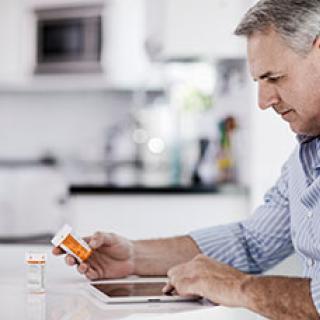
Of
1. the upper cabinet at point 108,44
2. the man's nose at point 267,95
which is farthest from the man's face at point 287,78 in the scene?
the upper cabinet at point 108,44

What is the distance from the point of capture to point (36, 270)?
150cm

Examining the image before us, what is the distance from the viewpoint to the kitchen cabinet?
316 cm

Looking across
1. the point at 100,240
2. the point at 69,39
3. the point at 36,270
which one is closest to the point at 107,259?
the point at 100,240

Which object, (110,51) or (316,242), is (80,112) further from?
(316,242)

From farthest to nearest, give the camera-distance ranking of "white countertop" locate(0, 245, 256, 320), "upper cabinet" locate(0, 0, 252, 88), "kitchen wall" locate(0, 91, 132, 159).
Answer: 1. "kitchen wall" locate(0, 91, 132, 159)
2. "upper cabinet" locate(0, 0, 252, 88)
3. "white countertop" locate(0, 245, 256, 320)

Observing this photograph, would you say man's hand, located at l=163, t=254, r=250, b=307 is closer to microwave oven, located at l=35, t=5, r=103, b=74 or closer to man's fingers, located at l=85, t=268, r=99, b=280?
man's fingers, located at l=85, t=268, r=99, b=280

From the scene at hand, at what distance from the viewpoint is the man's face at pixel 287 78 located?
60.0 inches

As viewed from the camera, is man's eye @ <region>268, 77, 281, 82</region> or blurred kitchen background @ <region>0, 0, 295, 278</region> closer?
man's eye @ <region>268, 77, 281, 82</region>

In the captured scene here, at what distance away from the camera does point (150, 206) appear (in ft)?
10.6

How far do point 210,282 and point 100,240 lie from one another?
389 mm

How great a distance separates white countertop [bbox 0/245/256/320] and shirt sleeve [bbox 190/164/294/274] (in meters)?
0.35

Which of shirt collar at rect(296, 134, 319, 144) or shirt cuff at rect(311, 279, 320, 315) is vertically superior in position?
shirt collar at rect(296, 134, 319, 144)

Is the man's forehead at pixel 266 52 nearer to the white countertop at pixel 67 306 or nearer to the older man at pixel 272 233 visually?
the older man at pixel 272 233

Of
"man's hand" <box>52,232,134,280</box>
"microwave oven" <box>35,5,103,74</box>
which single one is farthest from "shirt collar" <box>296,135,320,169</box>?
"microwave oven" <box>35,5,103,74</box>
